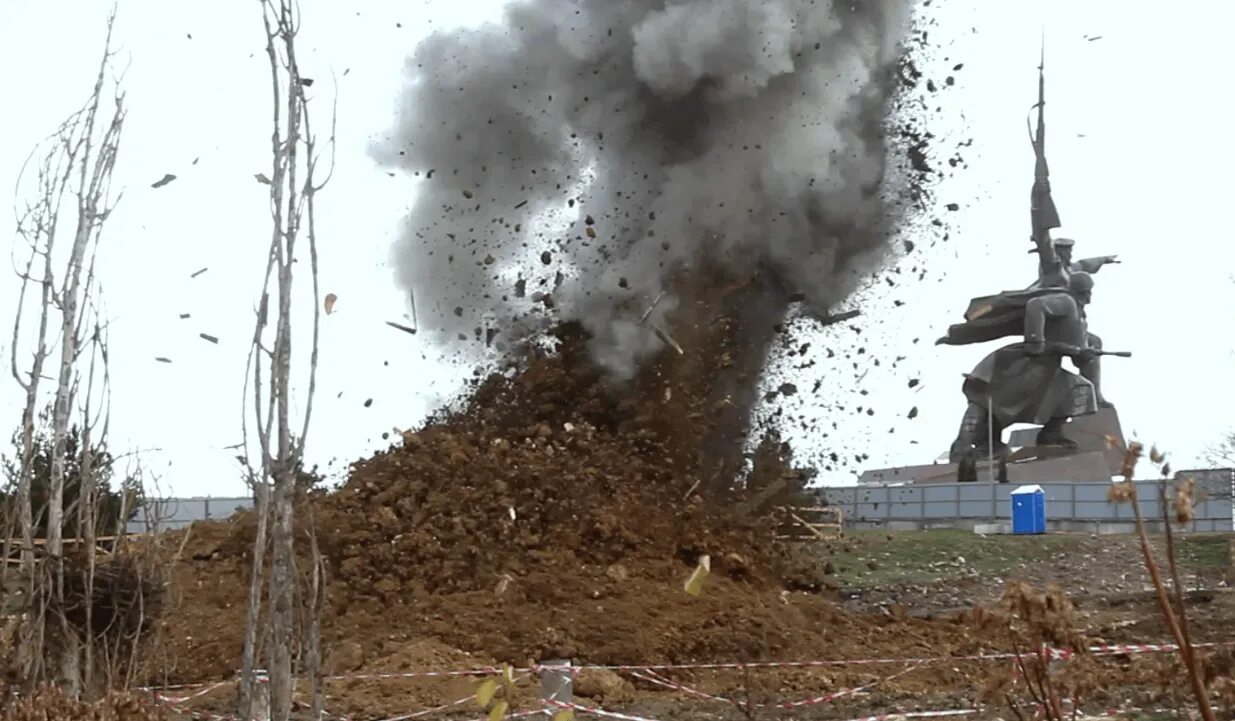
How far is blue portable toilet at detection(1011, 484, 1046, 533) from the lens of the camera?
2148cm

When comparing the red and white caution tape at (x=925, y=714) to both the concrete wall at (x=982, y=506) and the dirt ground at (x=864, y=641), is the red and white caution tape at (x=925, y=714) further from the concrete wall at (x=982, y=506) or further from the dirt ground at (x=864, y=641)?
the concrete wall at (x=982, y=506)

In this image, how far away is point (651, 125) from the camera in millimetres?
16688

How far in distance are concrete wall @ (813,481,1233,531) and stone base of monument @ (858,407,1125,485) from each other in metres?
2.45

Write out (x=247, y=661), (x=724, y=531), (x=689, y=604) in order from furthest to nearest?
(x=724, y=531)
(x=689, y=604)
(x=247, y=661)

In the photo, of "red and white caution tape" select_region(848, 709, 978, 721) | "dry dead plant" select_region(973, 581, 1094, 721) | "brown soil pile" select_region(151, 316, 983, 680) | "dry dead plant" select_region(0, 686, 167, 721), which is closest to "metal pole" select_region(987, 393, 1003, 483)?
"brown soil pile" select_region(151, 316, 983, 680)

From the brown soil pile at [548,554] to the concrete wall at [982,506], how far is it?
9092mm

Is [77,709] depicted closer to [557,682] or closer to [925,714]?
[557,682]

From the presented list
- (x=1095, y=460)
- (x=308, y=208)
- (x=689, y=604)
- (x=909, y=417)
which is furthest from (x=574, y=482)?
(x=1095, y=460)

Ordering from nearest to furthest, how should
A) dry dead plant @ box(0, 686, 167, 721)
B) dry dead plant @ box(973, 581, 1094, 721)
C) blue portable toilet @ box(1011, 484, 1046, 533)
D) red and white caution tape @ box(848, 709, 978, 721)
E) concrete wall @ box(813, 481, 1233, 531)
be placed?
dry dead plant @ box(973, 581, 1094, 721) → dry dead plant @ box(0, 686, 167, 721) → red and white caution tape @ box(848, 709, 978, 721) → blue portable toilet @ box(1011, 484, 1046, 533) → concrete wall @ box(813, 481, 1233, 531)

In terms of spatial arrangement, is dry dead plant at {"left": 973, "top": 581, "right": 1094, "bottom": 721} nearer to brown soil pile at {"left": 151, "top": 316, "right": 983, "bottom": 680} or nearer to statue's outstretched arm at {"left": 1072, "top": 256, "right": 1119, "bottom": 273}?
brown soil pile at {"left": 151, "top": 316, "right": 983, "bottom": 680}

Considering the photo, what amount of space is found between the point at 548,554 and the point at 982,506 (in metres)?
13.7

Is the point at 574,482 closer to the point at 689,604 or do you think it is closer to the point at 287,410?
the point at 689,604

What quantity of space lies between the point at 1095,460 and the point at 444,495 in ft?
70.2

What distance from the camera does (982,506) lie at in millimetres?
26125
